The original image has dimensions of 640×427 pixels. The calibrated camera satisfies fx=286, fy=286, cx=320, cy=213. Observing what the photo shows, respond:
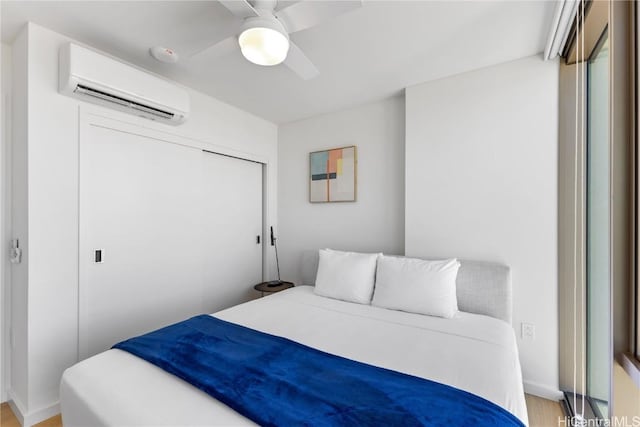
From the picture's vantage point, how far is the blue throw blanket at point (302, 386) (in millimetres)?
962

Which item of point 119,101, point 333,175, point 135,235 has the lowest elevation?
point 135,235

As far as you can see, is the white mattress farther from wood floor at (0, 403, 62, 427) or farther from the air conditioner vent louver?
the air conditioner vent louver

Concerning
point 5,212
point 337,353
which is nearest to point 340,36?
point 337,353

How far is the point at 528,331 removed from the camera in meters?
2.09

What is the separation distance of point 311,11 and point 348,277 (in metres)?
1.79

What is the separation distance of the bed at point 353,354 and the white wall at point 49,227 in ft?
2.63

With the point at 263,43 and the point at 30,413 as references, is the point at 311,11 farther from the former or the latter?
the point at 30,413

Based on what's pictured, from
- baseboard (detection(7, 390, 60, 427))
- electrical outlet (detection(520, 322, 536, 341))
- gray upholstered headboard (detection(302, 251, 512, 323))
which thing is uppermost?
gray upholstered headboard (detection(302, 251, 512, 323))

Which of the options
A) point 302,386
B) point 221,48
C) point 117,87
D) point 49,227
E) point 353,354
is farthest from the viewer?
point 117,87

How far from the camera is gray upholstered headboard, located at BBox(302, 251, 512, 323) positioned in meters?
2.01

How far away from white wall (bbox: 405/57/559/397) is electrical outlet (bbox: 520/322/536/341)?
0.02 metres

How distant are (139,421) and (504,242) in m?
2.40

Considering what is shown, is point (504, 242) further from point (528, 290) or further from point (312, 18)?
point (312, 18)

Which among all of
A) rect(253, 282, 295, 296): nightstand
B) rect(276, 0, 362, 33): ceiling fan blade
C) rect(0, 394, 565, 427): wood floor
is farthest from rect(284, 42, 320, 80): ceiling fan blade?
rect(0, 394, 565, 427): wood floor
